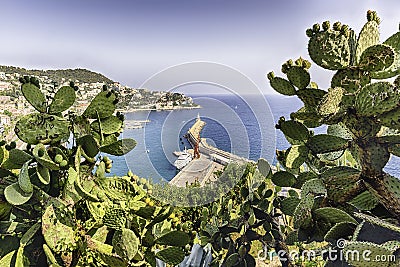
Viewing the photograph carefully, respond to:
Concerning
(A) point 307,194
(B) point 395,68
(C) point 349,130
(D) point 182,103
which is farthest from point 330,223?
(D) point 182,103

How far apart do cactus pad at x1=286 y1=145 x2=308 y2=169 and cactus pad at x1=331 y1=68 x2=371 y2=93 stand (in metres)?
0.16

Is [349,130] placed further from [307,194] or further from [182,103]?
[182,103]

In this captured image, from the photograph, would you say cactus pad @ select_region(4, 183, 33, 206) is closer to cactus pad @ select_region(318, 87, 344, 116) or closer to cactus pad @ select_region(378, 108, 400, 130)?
cactus pad @ select_region(318, 87, 344, 116)

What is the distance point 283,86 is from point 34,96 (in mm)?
529

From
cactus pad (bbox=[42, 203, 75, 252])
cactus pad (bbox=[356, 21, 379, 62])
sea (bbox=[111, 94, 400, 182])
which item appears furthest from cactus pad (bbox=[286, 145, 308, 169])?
sea (bbox=[111, 94, 400, 182])

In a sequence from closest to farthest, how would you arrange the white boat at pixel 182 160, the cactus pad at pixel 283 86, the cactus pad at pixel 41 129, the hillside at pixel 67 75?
the cactus pad at pixel 41 129 → the cactus pad at pixel 283 86 → the hillside at pixel 67 75 → the white boat at pixel 182 160

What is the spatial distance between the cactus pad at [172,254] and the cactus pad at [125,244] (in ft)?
0.68

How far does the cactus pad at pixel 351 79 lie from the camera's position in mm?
763

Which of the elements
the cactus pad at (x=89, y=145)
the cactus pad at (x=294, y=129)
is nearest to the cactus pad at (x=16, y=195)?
the cactus pad at (x=89, y=145)

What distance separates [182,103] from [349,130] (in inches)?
52.7

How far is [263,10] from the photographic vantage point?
555 cm

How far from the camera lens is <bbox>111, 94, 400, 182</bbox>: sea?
66.1 inches

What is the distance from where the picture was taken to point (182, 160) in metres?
2.03

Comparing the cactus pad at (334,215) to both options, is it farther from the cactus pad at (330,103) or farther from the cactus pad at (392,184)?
the cactus pad at (330,103)
